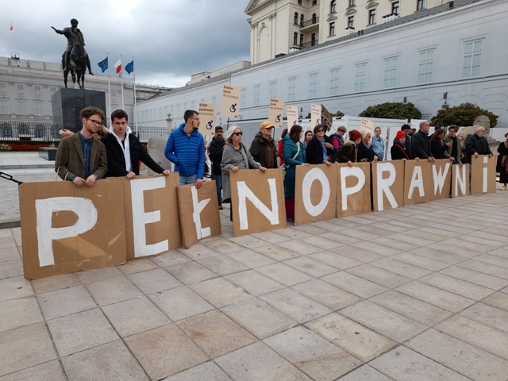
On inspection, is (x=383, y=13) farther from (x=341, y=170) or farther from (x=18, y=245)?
(x=18, y=245)

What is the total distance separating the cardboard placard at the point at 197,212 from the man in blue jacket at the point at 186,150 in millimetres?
257

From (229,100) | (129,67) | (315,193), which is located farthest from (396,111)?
(315,193)

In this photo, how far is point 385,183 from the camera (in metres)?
7.95

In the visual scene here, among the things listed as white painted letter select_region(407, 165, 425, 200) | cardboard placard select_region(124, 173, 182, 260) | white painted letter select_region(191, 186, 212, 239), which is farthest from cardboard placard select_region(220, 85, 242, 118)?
cardboard placard select_region(124, 173, 182, 260)

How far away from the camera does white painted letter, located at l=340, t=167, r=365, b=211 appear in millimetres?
7148

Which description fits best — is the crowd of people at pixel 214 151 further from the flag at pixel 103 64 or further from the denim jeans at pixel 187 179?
the flag at pixel 103 64

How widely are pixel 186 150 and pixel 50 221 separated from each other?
2.25 m

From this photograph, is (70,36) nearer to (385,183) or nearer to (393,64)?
(385,183)

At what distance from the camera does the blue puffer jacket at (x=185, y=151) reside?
5.62 m

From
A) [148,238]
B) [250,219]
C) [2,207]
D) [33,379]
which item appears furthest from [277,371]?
[2,207]

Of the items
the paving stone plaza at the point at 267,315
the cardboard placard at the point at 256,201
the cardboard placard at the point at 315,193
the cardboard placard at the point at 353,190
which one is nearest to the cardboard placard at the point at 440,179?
the cardboard placard at the point at 353,190

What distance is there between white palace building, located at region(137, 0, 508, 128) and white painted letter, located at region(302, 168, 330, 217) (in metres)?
22.8

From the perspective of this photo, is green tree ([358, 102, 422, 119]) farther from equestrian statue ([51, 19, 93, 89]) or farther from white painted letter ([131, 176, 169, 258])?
white painted letter ([131, 176, 169, 258])

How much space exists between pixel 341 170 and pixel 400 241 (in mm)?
1962
